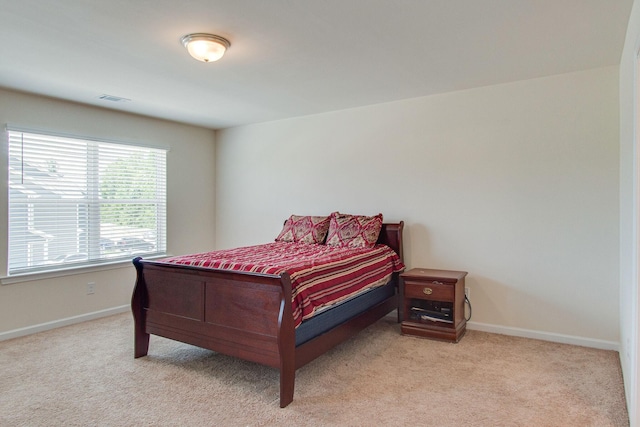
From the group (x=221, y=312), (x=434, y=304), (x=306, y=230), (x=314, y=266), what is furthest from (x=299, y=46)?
(x=434, y=304)

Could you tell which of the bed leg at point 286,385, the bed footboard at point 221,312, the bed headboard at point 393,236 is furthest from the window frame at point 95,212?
the bed leg at point 286,385

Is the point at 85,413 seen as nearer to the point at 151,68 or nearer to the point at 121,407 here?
the point at 121,407

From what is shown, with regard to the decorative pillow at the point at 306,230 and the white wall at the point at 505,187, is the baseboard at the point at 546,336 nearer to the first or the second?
the white wall at the point at 505,187

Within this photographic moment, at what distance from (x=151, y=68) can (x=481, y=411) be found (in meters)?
3.38

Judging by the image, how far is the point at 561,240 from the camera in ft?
11.2

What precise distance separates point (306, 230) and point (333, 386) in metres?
2.04

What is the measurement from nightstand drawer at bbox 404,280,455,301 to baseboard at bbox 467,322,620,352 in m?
0.59

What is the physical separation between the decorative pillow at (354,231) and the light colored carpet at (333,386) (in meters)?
0.96

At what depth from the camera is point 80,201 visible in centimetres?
423

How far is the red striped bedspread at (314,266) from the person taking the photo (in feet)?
8.49

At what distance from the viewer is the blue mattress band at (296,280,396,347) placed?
2600 millimetres

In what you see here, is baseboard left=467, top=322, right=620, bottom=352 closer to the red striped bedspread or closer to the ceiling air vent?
the red striped bedspread

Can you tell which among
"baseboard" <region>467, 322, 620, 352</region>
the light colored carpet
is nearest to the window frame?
the light colored carpet

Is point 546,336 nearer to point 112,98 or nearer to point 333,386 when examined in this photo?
point 333,386
